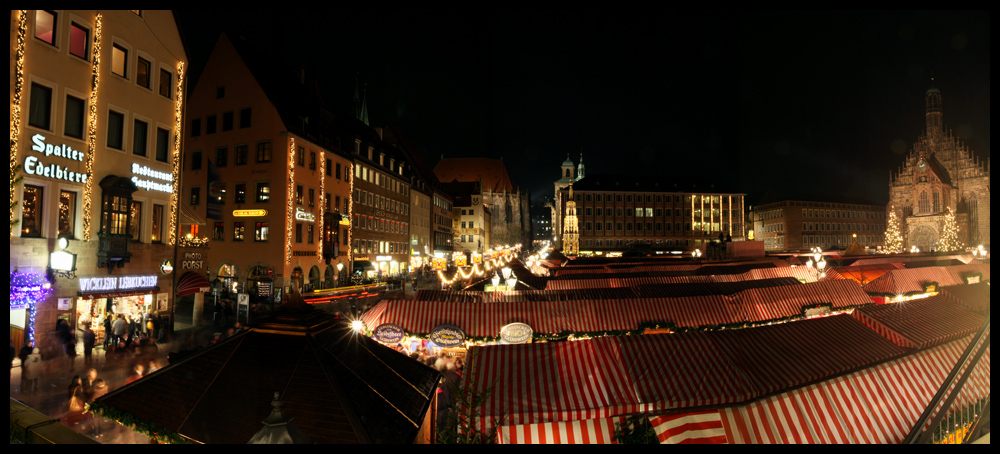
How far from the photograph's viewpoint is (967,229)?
8475 cm

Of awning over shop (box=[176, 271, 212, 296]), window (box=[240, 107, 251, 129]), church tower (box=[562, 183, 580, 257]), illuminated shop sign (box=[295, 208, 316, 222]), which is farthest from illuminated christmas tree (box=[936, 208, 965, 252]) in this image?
awning over shop (box=[176, 271, 212, 296])

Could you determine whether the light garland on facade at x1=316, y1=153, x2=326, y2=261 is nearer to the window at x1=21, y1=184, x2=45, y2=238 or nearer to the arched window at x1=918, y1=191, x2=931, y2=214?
the window at x1=21, y1=184, x2=45, y2=238

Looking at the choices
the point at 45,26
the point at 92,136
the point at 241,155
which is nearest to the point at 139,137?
the point at 92,136

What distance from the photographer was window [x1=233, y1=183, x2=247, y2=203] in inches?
1359

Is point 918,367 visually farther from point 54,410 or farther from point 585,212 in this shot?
point 585,212

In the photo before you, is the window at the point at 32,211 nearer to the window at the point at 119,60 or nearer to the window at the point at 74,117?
the window at the point at 74,117

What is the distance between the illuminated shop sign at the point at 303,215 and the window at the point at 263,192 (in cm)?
204

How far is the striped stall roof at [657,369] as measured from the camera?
6.48 metres

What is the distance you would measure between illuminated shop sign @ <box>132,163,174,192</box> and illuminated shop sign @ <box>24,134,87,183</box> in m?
2.11

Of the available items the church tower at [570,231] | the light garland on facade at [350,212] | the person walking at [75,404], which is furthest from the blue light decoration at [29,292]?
the church tower at [570,231]

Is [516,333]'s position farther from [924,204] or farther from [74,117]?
[924,204]

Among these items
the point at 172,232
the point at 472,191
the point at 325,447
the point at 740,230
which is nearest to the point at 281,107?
the point at 172,232

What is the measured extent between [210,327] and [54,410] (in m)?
11.5

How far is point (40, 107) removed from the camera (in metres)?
15.9
